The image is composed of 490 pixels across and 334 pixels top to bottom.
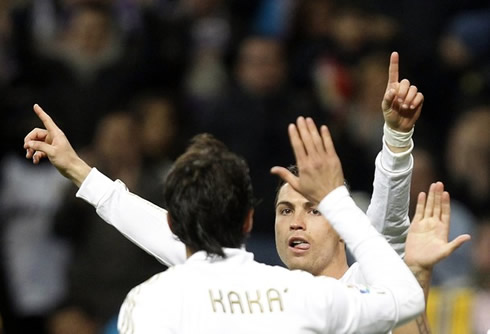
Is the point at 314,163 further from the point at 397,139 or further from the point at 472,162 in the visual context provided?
the point at 472,162

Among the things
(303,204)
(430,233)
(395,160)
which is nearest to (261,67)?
(303,204)

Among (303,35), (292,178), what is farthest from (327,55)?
(292,178)

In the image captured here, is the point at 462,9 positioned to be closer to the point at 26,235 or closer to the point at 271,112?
the point at 271,112

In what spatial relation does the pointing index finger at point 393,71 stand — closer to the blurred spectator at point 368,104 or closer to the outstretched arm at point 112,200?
the outstretched arm at point 112,200

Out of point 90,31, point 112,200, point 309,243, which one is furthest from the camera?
point 90,31

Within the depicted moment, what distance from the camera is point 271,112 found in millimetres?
10008

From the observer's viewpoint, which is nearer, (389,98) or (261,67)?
(389,98)

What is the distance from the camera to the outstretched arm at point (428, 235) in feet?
15.2

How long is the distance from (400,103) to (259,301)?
1.15 metres

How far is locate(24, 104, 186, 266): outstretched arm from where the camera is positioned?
517 cm

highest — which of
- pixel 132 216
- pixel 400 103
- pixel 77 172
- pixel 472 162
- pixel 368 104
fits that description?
pixel 400 103

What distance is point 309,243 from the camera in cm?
554

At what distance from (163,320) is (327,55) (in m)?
6.74

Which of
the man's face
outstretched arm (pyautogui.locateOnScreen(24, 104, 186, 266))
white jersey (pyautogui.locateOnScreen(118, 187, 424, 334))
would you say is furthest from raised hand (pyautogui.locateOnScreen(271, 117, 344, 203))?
the man's face
